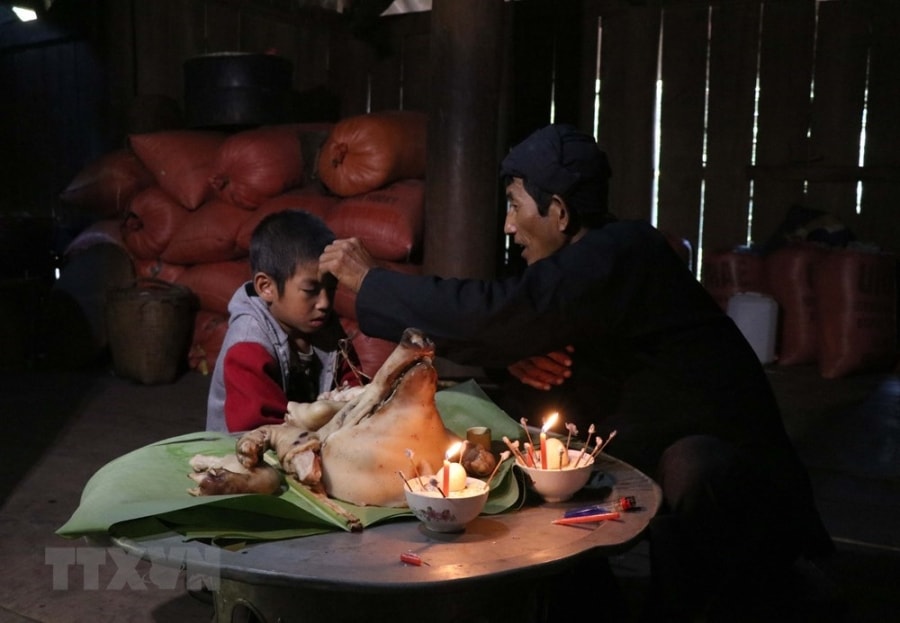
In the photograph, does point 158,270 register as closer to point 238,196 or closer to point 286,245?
point 238,196

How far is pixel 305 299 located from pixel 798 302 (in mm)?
5400

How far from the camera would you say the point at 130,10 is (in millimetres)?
8336

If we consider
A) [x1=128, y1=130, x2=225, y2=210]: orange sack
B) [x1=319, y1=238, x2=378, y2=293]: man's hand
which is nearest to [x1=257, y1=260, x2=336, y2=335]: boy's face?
[x1=319, y1=238, x2=378, y2=293]: man's hand

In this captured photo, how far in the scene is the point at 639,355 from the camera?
254cm

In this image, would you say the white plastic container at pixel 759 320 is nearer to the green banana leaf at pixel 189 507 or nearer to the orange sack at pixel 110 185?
the orange sack at pixel 110 185

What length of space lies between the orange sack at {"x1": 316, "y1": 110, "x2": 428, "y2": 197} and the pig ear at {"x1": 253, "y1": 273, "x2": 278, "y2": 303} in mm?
3714

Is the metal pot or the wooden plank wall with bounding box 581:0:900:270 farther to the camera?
the metal pot

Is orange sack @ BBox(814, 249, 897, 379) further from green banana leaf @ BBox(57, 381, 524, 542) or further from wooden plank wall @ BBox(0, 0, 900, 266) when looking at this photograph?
green banana leaf @ BBox(57, 381, 524, 542)

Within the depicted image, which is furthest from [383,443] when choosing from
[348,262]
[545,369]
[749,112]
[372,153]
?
[749,112]

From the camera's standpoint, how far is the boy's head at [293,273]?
280 centimetres

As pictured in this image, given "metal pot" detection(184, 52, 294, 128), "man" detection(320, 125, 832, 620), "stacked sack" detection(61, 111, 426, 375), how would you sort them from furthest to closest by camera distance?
1. "metal pot" detection(184, 52, 294, 128)
2. "stacked sack" detection(61, 111, 426, 375)
3. "man" detection(320, 125, 832, 620)

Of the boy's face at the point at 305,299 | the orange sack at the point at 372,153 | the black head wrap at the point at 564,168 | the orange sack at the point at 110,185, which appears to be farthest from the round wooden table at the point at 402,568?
the orange sack at the point at 110,185

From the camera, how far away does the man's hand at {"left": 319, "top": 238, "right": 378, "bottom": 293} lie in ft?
7.92

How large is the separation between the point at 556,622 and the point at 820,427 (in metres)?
3.30
